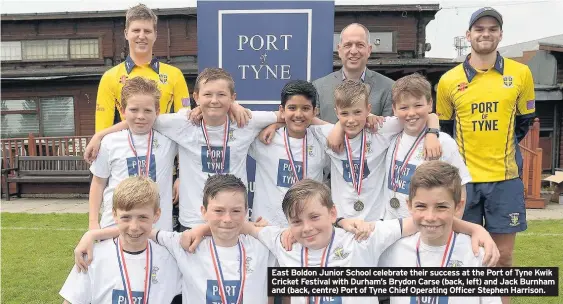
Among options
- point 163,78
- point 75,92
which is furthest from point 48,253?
point 75,92

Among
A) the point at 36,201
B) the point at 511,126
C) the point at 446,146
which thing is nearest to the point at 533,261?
the point at 511,126

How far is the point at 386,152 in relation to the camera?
3.31m

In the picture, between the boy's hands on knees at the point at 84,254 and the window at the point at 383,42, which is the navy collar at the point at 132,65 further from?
the window at the point at 383,42

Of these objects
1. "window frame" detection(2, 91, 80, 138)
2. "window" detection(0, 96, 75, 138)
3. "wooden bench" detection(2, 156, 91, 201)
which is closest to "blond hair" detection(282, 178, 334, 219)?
"wooden bench" detection(2, 156, 91, 201)

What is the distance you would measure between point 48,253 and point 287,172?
5.57 meters

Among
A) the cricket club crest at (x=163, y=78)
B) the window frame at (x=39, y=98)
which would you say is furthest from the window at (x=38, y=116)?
the cricket club crest at (x=163, y=78)

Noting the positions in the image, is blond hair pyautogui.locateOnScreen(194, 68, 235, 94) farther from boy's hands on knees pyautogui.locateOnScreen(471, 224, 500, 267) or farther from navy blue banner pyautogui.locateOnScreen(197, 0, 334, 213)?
boy's hands on knees pyautogui.locateOnScreen(471, 224, 500, 267)

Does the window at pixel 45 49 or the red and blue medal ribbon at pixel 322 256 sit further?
the window at pixel 45 49

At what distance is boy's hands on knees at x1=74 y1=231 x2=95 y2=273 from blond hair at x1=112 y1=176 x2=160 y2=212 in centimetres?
26

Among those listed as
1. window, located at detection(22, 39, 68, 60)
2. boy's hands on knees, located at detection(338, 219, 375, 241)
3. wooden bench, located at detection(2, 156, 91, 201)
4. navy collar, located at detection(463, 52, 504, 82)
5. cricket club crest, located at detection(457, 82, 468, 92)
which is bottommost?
wooden bench, located at detection(2, 156, 91, 201)

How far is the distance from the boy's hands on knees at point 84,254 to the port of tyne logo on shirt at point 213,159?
953 mm

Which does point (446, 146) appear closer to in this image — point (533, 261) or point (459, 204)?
point (459, 204)

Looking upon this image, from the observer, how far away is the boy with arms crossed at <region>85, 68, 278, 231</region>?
3.40 meters

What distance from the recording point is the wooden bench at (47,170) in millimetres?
12886
